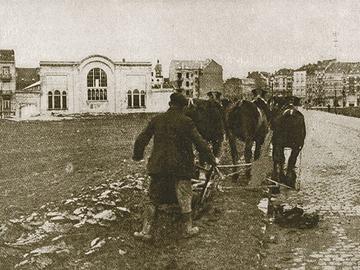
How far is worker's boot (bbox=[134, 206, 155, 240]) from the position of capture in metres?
7.34

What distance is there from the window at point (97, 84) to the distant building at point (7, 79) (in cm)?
926

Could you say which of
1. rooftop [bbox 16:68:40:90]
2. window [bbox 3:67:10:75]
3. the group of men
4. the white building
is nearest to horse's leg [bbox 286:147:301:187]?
the group of men

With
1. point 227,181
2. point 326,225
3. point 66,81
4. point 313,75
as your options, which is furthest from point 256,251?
point 313,75

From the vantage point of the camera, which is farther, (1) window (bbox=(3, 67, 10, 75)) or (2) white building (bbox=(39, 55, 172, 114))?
(1) window (bbox=(3, 67, 10, 75))

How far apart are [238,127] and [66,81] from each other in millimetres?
52436

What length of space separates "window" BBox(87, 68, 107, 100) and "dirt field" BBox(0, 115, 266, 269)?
165 ft

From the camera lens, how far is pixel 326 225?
28.5ft

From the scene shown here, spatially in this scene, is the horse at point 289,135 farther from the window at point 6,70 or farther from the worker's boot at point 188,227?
the window at point 6,70

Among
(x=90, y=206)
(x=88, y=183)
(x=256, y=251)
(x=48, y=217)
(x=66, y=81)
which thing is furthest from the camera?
(x=66, y=81)

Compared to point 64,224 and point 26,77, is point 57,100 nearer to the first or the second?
point 26,77

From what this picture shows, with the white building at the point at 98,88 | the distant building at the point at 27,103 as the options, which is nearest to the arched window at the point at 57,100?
the white building at the point at 98,88

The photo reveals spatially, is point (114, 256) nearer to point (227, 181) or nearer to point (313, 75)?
point (227, 181)

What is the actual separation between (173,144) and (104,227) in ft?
5.34

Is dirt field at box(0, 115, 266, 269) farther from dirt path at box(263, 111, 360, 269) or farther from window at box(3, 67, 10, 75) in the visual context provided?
window at box(3, 67, 10, 75)
